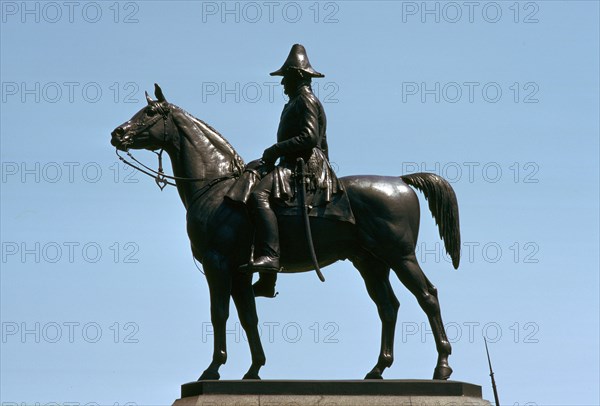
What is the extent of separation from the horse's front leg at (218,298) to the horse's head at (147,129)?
6.66ft

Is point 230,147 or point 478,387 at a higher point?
point 230,147

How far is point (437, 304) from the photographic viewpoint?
22.7m

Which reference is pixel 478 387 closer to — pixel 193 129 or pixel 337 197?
pixel 337 197

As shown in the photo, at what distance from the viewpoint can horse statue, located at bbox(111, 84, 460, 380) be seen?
74.1 feet

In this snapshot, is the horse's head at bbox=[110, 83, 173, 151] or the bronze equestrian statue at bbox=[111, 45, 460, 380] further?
the horse's head at bbox=[110, 83, 173, 151]

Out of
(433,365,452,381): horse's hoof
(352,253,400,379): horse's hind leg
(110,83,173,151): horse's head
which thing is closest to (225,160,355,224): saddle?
(352,253,400,379): horse's hind leg

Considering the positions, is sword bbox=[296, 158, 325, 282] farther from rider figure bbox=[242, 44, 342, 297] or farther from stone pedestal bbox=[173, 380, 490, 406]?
stone pedestal bbox=[173, 380, 490, 406]

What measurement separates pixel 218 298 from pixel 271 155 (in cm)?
223

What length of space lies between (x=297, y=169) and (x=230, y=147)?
50.9 inches

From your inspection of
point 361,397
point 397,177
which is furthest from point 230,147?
point 361,397

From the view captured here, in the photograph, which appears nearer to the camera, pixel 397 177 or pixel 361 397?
pixel 361 397

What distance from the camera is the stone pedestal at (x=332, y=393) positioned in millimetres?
21438

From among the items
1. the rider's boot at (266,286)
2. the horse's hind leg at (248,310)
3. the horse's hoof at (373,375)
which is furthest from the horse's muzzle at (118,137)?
the horse's hoof at (373,375)

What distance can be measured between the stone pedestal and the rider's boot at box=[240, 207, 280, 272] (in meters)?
1.70
